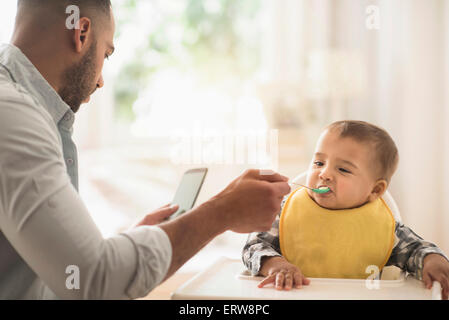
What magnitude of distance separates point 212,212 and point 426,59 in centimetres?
254

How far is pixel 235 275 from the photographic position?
1.06 meters

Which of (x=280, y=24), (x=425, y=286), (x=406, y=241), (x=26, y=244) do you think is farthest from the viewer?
(x=280, y=24)

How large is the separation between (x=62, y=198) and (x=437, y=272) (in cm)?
74

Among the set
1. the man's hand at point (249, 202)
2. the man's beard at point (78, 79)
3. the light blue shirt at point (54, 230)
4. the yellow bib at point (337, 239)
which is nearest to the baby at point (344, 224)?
the yellow bib at point (337, 239)

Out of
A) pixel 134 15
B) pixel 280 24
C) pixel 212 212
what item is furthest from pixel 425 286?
pixel 134 15

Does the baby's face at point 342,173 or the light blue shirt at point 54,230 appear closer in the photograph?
the light blue shirt at point 54,230

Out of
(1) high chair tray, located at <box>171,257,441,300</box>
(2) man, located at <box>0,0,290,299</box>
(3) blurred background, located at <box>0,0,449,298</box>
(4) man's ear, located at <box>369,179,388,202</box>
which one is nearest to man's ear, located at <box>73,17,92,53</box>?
(2) man, located at <box>0,0,290,299</box>

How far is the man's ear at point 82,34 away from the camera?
3.20ft

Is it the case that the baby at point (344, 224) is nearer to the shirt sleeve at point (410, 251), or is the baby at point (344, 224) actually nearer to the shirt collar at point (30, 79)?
the shirt sleeve at point (410, 251)

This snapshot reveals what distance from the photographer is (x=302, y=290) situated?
93 centimetres

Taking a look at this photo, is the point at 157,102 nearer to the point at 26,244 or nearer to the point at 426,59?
the point at 426,59

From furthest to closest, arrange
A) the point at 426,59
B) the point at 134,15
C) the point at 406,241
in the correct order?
the point at 134,15, the point at 426,59, the point at 406,241

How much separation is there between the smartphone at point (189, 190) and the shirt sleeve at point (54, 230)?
0.32 meters

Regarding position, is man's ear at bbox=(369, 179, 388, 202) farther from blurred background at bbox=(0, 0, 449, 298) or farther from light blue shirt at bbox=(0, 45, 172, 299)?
blurred background at bbox=(0, 0, 449, 298)
